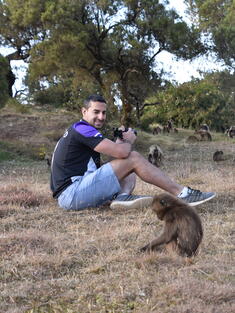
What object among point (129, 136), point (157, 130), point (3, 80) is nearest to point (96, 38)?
point (3, 80)

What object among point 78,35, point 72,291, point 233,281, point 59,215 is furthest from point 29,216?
point 78,35

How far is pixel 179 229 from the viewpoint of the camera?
3998mm

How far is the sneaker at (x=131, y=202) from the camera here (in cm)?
581

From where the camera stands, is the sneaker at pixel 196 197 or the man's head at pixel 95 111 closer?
the sneaker at pixel 196 197

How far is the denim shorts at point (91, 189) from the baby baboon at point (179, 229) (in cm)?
160

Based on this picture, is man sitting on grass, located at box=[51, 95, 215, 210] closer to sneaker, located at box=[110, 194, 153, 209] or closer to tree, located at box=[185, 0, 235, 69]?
sneaker, located at box=[110, 194, 153, 209]

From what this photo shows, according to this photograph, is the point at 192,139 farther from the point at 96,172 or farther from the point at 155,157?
the point at 96,172

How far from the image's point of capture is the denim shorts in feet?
19.0

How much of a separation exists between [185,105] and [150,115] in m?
2.18

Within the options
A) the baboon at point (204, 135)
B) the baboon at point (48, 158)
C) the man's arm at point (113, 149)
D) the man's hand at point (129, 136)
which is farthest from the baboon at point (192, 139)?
the man's arm at point (113, 149)

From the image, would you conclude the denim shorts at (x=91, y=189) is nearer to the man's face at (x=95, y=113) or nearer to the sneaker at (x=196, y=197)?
the man's face at (x=95, y=113)

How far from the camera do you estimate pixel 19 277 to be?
3652 millimetres

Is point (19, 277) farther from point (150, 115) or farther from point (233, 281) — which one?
point (150, 115)

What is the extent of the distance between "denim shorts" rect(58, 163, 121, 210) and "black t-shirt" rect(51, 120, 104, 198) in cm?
9
